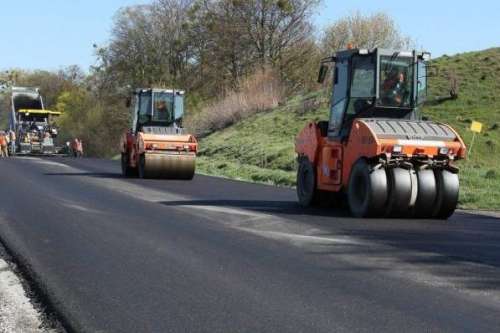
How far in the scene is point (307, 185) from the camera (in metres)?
16.6

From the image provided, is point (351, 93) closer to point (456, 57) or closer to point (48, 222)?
point (48, 222)

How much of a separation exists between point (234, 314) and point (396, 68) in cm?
945

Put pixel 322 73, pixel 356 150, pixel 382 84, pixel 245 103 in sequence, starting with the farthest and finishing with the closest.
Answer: pixel 245 103, pixel 382 84, pixel 322 73, pixel 356 150

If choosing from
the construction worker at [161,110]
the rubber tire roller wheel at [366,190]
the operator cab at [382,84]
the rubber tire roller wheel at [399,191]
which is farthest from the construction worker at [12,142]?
the rubber tire roller wheel at [399,191]

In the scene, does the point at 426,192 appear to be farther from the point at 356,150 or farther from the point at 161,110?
the point at 161,110

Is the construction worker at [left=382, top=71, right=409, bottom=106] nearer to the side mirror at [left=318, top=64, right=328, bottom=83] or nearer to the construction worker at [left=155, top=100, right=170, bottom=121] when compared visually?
the side mirror at [left=318, top=64, right=328, bottom=83]

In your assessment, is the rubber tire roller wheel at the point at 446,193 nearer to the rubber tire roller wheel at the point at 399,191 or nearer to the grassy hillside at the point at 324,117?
the rubber tire roller wheel at the point at 399,191

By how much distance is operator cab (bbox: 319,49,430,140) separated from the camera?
50.4ft

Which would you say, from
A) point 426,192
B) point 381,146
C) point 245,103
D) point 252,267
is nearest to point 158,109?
point 381,146

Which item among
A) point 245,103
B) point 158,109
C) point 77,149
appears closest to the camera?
point 158,109

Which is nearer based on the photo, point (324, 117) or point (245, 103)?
point (324, 117)

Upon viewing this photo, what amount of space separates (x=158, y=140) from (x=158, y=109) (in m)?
1.89

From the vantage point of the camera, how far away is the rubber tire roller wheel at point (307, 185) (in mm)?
16359

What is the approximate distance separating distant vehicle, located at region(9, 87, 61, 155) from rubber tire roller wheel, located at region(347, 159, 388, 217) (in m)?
42.5
